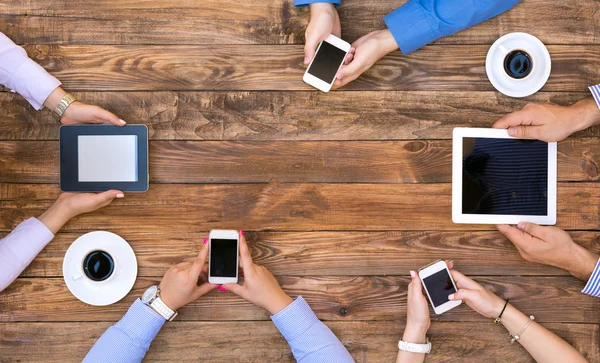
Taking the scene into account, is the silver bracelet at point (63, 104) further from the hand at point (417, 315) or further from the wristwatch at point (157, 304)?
the hand at point (417, 315)

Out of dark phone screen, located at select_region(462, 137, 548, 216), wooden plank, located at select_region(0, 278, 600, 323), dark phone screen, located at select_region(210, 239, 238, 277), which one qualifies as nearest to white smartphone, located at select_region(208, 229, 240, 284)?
dark phone screen, located at select_region(210, 239, 238, 277)

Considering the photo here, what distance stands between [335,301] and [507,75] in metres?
1.04

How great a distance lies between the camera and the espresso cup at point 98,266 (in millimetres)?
1722

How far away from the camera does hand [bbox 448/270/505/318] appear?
1718 millimetres

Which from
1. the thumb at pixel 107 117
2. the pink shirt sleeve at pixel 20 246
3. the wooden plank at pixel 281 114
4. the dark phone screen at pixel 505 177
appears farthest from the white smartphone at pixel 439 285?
the pink shirt sleeve at pixel 20 246

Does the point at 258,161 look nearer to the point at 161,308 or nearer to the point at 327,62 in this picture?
the point at 327,62

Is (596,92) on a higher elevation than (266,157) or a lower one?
higher

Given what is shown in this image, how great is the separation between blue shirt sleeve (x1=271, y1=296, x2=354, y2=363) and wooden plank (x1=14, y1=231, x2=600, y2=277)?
6.1 inches

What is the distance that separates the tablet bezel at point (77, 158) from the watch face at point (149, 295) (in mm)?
349

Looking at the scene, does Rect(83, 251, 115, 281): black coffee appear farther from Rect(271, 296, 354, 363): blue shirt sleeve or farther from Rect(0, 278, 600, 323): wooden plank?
Rect(271, 296, 354, 363): blue shirt sleeve

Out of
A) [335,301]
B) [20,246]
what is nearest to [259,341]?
[335,301]

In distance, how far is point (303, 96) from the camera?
1791 millimetres

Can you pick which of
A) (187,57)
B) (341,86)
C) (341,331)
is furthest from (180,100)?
(341,331)

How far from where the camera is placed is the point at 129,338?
167 cm
